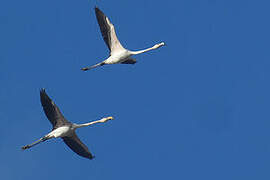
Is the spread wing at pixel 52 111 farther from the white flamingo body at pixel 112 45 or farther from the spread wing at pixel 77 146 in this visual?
the white flamingo body at pixel 112 45

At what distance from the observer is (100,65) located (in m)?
79.8

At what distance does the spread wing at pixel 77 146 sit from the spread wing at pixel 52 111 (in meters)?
1.91

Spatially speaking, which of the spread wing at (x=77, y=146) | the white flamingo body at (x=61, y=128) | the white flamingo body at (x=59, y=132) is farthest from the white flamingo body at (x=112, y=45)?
the white flamingo body at (x=59, y=132)

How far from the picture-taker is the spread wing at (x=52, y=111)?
7150cm

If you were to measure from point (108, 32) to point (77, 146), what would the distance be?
9750 mm

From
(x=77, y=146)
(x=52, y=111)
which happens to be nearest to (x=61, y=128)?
(x=52, y=111)

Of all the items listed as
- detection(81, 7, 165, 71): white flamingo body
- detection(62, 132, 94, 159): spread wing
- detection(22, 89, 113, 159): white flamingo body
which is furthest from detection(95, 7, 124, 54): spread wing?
detection(62, 132, 94, 159): spread wing

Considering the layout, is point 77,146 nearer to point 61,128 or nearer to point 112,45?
point 61,128

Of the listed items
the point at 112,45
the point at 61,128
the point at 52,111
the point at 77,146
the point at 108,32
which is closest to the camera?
the point at 52,111

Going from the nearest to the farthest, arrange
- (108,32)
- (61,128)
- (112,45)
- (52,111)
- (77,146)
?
(52,111)
(61,128)
(77,146)
(108,32)
(112,45)

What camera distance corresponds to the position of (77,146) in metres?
75.4

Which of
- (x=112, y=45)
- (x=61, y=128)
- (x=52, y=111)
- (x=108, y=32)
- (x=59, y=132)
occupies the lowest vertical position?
(x=59, y=132)

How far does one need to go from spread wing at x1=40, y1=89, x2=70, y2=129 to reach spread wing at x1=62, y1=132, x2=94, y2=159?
1.91 meters

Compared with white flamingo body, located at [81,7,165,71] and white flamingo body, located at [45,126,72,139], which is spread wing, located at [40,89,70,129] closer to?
white flamingo body, located at [45,126,72,139]
